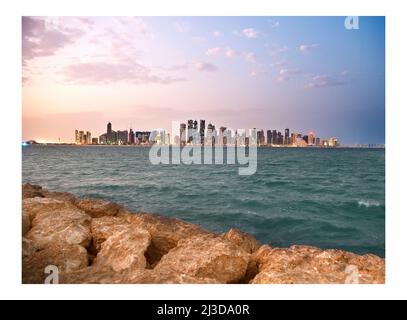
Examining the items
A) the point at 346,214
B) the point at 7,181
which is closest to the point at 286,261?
the point at 7,181

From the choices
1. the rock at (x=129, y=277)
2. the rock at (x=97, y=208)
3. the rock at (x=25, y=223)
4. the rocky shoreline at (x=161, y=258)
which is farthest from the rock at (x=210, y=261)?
the rock at (x=97, y=208)

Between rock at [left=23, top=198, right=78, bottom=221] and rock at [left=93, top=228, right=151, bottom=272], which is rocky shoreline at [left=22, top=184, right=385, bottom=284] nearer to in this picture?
rock at [left=93, top=228, right=151, bottom=272]

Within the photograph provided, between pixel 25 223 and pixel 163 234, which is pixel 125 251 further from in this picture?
pixel 25 223

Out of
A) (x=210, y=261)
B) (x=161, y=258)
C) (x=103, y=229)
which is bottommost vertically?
(x=161, y=258)

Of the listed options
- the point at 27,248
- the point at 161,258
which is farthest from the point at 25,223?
the point at 161,258

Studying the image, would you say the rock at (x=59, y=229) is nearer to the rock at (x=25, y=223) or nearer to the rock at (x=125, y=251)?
the rock at (x=25, y=223)

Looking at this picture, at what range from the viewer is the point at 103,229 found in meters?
5.42

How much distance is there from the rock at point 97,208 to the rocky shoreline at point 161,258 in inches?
53.2

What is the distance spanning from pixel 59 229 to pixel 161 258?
162 cm

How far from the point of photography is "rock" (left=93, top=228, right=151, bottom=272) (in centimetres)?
439

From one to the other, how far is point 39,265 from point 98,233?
3.48 ft
